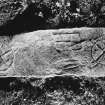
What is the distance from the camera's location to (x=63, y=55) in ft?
7.05

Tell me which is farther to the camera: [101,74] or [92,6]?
[92,6]

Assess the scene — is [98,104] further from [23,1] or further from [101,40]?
[23,1]

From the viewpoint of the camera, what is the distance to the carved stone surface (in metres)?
2.14

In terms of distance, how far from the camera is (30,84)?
86.0 inches

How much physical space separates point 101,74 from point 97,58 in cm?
14

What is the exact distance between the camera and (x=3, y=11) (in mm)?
2238

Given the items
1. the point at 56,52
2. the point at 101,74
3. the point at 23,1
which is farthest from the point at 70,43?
the point at 23,1

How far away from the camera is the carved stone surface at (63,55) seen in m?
2.14

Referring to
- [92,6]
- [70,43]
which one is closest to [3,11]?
[70,43]

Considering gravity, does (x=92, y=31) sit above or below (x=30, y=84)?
above

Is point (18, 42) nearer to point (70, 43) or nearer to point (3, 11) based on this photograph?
point (3, 11)

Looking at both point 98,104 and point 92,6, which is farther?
point 92,6

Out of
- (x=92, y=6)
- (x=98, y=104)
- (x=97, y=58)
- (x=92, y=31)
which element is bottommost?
(x=98, y=104)

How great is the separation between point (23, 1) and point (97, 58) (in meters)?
0.84
